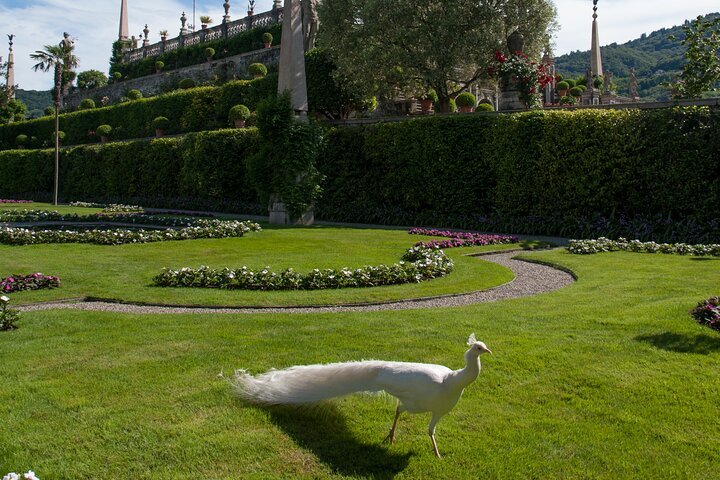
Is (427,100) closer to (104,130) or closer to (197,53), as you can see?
(104,130)

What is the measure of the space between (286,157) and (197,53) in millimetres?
35210

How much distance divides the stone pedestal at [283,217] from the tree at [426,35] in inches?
258

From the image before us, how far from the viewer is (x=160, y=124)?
39406 millimetres

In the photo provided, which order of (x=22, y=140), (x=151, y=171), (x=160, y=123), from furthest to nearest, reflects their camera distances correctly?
(x=22, y=140)
(x=160, y=123)
(x=151, y=171)

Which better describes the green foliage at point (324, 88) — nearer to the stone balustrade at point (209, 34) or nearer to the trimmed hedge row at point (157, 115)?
the trimmed hedge row at point (157, 115)

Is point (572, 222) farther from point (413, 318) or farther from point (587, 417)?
point (587, 417)

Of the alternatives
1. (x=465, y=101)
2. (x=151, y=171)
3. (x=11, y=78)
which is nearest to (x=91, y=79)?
(x=11, y=78)

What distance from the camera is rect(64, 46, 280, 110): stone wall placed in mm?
46228

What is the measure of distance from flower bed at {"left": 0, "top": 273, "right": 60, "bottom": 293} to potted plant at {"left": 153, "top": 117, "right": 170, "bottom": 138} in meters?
31.0

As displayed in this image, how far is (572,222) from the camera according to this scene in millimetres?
18281

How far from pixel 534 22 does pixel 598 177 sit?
32.9 ft

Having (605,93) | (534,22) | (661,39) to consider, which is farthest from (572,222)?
(661,39)

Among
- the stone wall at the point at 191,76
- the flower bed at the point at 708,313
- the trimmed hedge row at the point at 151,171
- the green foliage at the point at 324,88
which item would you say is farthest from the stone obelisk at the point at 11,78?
the flower bed at the point at 708,313

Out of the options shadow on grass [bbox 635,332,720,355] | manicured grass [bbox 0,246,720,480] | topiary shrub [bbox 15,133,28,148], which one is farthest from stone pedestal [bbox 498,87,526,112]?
topiary shrub [bbox 15,133,28,148]
